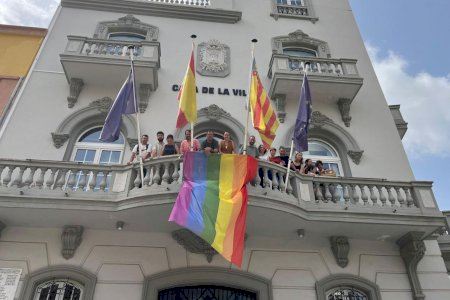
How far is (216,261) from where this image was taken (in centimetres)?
883

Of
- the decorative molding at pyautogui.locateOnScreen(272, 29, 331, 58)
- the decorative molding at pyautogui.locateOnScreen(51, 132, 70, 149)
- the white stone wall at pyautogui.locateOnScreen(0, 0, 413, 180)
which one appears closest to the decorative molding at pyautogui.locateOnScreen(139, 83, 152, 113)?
the white stone wall at pyautogui.locateOnScreen(0, 0, 413, 180)

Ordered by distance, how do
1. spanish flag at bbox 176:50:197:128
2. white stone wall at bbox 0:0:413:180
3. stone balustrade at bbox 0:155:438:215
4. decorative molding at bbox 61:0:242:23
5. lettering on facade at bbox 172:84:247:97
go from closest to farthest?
stone balustrade at bbox 0:155:438:215, spanish flag at bbox 176:50:197:128, white stone wall at bbox 0:0:413:180, lettering on facade at bbox 172:84:247:97, decorative molding at bbox 61:0:242:23

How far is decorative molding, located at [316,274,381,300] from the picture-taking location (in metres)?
8.81

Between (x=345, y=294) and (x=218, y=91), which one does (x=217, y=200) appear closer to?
(x=345, y=294)

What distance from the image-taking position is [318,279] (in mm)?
8883

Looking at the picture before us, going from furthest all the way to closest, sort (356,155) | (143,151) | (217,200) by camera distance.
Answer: (356,155) < (143,151) < (217,200)

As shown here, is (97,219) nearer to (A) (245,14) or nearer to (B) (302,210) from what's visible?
(B) (302,210)

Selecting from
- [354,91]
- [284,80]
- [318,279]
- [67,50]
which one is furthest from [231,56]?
[318,279]

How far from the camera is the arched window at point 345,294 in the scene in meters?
8.97

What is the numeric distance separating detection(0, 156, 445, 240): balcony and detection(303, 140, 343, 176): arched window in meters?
2.12

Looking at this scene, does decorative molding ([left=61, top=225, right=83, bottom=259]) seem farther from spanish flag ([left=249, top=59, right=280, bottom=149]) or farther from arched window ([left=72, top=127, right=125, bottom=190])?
spanish flag ([left=249, top=59, right=280, bottom=149])

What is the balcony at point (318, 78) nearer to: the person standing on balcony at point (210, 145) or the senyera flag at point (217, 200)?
the person standing on balcony at point (210, 145)

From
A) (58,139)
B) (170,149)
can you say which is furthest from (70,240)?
Result: (58,139)

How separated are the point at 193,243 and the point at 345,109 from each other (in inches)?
284
